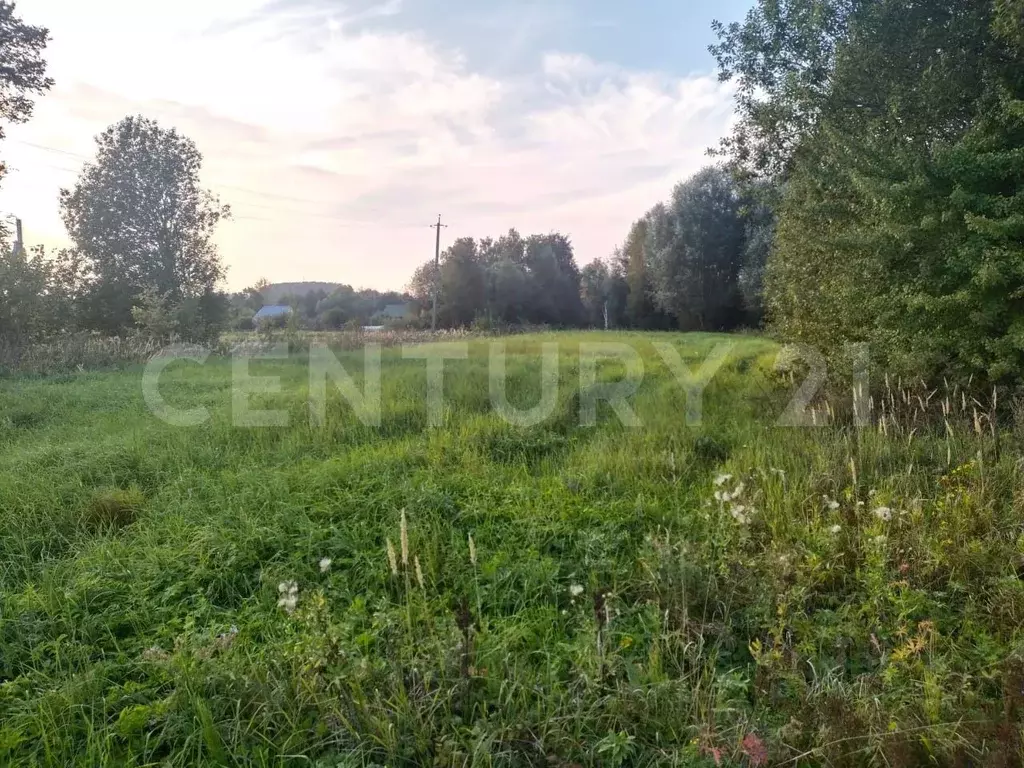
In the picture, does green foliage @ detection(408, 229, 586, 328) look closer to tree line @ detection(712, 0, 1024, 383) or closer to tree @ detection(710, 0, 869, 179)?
tree @ detection(710, 0, 869, 179)

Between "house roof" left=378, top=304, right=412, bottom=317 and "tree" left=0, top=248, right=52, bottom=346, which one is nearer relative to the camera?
"tree" left=0, top=248, right=52, bottom=346

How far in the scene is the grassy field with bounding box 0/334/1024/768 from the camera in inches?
77.4

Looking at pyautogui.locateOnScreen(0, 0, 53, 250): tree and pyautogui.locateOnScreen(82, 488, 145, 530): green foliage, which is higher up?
→ pyautogui.locateOnScreen(0, 0, 53, 250): tree

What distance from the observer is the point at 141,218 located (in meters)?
21.9

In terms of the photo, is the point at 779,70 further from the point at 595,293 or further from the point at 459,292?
the point at 595,293

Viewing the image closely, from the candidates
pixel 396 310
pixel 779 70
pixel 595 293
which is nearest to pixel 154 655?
pixel 779 70

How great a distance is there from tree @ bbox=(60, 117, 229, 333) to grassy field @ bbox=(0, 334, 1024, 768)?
18537mm

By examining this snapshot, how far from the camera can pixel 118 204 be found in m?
21.6

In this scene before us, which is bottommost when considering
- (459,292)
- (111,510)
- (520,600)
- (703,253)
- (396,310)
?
(520,600)

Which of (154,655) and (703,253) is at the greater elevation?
(703,253)

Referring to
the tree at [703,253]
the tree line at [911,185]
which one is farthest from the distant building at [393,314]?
the tree line at [911,185]

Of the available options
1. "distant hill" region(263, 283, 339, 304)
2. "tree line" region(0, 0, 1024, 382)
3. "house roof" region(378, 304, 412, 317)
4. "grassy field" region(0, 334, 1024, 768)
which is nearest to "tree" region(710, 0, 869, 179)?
"tree line" region(0, 0, 1024, 382)

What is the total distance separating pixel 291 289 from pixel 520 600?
3927cm

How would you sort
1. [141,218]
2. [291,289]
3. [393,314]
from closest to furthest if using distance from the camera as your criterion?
[141,218]
[393,314]
[291,289]
